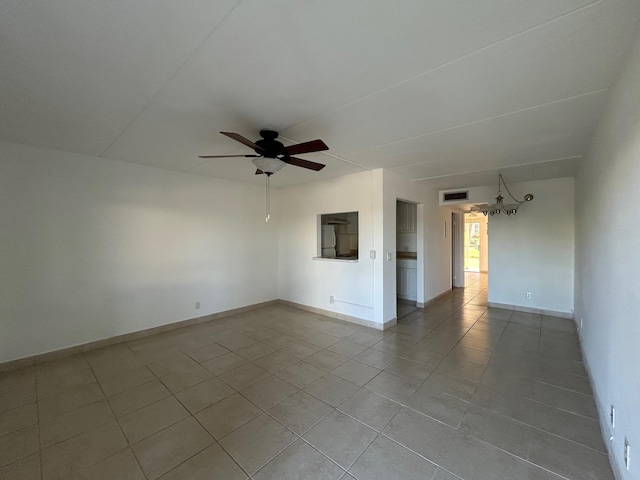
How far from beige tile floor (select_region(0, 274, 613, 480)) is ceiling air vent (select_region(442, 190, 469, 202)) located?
303 cm

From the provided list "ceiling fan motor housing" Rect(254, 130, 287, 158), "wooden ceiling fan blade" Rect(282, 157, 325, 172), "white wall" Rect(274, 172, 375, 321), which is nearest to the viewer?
"ceiling fan motor housing" Rect(254, 130, 287, 158)

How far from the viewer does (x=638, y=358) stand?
1.33 meters

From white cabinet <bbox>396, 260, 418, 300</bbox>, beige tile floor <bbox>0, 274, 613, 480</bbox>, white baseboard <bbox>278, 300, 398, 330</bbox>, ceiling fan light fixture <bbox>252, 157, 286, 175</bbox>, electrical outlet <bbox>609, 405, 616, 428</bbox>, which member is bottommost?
beige tile floor <bbox>0, 274, 613, 480</bbox>

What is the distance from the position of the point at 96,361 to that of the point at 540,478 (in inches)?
171

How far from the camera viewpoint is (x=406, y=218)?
6160mm

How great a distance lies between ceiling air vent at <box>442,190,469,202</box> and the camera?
568cm

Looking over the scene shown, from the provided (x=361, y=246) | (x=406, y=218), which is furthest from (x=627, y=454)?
(x=406, y=218)

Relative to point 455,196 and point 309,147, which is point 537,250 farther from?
point 309,147

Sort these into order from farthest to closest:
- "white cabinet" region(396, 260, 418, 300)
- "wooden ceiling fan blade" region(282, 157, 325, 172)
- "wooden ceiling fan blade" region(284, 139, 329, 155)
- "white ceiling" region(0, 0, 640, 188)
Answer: "white cabinet" region(396, 260, 418, 300)
"wooden ceiling fan blade" region(282, 157, 325, 172)
"wooden ceiling fan blade" region(284, 139, 329, 155)
"white ceiling" region(0, 0, 640, 188)

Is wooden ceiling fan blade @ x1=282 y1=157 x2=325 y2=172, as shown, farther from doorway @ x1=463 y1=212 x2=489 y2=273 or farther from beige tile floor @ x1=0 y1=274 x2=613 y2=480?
doorway @ x1=463 y1=212 x2=489 y2=273

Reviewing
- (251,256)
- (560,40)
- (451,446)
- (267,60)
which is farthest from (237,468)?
(251,256)

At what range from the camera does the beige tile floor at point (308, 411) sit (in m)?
1.69

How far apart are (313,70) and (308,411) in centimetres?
261

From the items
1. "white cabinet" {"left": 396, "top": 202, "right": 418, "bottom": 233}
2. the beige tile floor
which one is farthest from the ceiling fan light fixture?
"white cabinet" {"left": 396, "top": 202, "right": 418, "bottom": 233}
